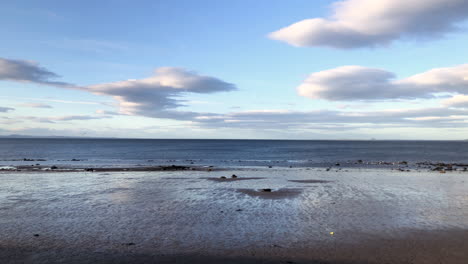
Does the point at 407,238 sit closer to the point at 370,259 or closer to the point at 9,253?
the point at 370,259

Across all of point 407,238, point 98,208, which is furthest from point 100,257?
point 407,238

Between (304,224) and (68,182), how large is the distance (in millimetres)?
27314

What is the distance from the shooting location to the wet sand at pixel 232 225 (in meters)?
12.6

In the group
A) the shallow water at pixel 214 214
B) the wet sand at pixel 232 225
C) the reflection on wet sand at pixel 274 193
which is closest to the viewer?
the wet sand at pixel 232 225

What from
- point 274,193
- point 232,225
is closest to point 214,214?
point 232,225

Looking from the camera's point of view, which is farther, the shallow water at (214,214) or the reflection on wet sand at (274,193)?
the reflection on wet sand at (274,193)

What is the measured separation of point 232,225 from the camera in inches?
672

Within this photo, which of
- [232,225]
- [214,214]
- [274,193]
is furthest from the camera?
[274,193]

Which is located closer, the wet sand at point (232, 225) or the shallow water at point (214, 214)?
the wet sand at point (232, 225)

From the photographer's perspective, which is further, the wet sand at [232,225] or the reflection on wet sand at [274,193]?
the reflection on wet sand at [274,193]

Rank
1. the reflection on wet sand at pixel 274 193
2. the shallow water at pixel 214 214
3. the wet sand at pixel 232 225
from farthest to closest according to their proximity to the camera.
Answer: the reflection on wet sand at pixel 274 193
the shallow water at pixel 214 214
the wet sand at pixel 232 225

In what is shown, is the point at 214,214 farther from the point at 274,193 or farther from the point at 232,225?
the point at 274,193

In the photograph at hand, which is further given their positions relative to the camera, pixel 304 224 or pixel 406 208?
pixel 406 208

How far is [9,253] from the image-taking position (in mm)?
12445
